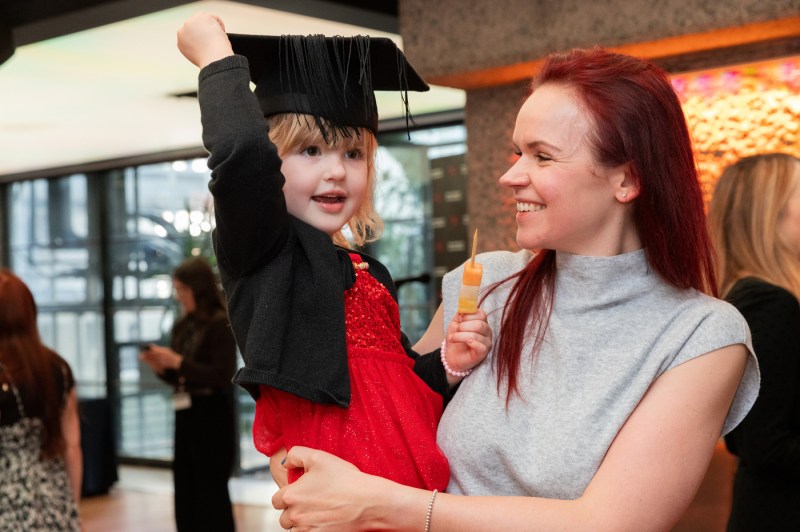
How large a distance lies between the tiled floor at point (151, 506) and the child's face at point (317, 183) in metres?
6.08

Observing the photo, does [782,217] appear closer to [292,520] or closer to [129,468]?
[292,520]

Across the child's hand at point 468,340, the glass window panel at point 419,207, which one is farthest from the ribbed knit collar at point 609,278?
the glass window panel at point 419,207

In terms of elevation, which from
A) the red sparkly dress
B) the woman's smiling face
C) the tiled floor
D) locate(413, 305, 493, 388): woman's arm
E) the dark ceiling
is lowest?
the tiled floor

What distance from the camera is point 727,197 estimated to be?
2717 millimetres

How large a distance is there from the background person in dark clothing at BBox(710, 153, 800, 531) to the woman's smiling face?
3.93ft

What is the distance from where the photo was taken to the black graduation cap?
61.0 inches

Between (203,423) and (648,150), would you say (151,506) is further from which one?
(648,150)

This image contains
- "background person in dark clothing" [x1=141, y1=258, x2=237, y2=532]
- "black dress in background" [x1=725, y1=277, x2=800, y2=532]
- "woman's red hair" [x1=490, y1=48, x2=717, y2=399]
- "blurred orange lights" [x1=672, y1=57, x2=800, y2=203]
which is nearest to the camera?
"woman's red hair" [x1=490, y1=48, x2=717, y2=399]

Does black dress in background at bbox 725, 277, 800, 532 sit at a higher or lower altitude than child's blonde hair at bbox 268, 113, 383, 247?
lower

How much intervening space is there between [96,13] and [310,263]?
3.82m

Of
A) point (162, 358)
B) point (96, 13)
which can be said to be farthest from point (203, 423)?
point (96, 13)

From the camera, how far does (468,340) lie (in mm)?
1557

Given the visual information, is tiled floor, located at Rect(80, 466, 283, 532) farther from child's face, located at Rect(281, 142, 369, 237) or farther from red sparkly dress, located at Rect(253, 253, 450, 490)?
child's face, located at Rect(281, 142, 369, 237)

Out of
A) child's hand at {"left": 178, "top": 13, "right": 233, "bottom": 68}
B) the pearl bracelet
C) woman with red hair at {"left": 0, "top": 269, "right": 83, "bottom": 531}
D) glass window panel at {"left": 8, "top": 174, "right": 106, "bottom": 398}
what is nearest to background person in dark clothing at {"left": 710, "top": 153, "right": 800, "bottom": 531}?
the pearl bracelet
